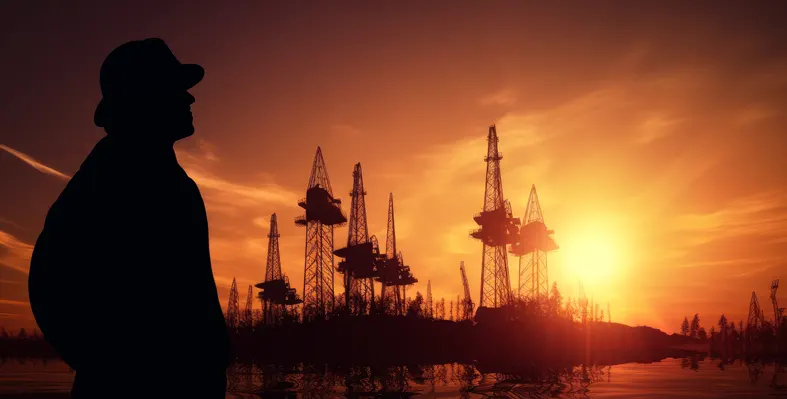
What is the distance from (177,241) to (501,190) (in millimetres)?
73536

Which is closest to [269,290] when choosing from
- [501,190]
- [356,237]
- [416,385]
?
[356,237]

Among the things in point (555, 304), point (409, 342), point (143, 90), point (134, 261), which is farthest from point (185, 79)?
point (555, 304)

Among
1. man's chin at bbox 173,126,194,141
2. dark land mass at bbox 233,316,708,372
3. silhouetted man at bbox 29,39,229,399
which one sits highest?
man's chin at bbox 173,126,194,141

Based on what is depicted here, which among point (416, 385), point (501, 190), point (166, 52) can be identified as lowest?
point (416, 385)

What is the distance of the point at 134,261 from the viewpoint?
2.21 meters

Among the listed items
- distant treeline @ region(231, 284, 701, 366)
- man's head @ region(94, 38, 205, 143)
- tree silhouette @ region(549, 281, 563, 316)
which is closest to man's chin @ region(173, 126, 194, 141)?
man's head @ region(94, 38, 205, 143)

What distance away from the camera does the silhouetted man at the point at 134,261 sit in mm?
2188

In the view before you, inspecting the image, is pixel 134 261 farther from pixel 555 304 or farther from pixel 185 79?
pixel 555 304

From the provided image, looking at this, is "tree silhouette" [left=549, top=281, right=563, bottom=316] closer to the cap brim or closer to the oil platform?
the oil platform

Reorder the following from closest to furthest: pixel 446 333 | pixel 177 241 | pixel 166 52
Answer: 1. pixel 177 241
2. pixel 166 52
3. pixel 446 333

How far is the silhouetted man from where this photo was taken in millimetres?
2188

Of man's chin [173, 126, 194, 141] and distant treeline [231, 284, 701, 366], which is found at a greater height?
man's chin [173, 126, 194, 141]

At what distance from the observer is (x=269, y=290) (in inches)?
3976

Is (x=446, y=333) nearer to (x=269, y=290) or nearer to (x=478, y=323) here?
(x=478, y=323)
